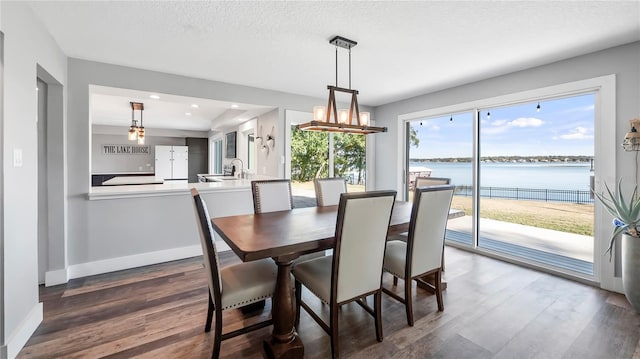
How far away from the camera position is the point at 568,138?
3176mm

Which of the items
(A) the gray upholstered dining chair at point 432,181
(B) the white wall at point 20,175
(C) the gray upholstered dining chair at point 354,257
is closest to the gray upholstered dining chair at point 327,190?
(A) the gray upholstered dining chair at point 432,181

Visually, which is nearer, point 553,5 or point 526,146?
point 553,5

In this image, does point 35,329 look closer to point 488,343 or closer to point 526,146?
point 488,343

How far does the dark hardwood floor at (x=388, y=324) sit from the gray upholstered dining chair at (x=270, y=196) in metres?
0.88

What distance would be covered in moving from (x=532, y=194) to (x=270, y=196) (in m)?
3.37

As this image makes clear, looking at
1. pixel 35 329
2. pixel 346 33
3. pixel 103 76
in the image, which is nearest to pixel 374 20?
pixel 346 33

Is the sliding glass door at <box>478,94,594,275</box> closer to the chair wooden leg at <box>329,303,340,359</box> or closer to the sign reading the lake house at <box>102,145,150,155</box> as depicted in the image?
the chair wooden leg at <box>329,303,340,359</box>

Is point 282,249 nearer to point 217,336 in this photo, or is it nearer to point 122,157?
point 217,336

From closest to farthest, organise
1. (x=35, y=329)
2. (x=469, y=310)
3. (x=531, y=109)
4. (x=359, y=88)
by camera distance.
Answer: (x=35, y=329)
(x=469, y=310)
(x=531, y=109)
(x=359, y=88)

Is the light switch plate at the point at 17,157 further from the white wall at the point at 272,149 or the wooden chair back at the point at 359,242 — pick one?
the white wall at the point at 272,149

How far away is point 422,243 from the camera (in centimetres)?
221

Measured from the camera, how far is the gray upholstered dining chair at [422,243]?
213cm

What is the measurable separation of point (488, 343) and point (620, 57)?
9.24ft

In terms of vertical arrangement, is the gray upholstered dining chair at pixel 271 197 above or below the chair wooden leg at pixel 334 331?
above
